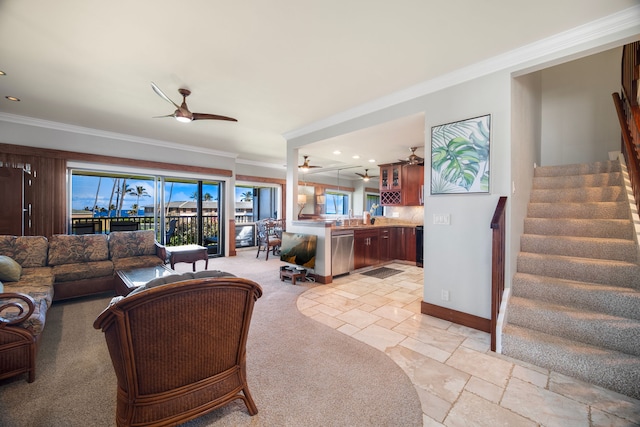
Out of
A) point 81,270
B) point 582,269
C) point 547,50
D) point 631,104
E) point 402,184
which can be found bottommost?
point 81,270

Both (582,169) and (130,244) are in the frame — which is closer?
(582,169)

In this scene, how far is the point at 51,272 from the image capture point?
3.36 m

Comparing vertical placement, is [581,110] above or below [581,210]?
above

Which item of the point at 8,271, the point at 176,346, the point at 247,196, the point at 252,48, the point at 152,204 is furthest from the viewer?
the point at 247,196

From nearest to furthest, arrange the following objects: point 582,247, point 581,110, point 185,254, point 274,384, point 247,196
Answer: point 274,384 < point 582,247 < point 581,110 < point 185,254 < point 247,196

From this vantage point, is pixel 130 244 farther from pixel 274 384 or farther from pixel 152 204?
pixel 274 384

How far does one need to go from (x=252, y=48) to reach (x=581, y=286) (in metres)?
3.71

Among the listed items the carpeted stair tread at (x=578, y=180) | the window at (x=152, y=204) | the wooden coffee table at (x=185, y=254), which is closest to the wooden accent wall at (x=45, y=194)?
the window at (x=152, y=204)

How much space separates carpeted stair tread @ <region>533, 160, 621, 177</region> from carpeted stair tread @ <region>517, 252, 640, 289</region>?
1.66 metres

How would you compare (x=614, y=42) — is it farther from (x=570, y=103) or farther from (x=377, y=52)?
(x=570, y=103)

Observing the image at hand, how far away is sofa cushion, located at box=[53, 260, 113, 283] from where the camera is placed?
3400mm

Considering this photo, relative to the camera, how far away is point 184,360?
144cm

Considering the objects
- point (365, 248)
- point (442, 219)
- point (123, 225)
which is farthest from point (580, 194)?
point (123, 225)

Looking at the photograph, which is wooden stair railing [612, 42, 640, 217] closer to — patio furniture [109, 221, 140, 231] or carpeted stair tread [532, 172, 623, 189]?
carpeted stair tread [532, 172, 623, 189]
